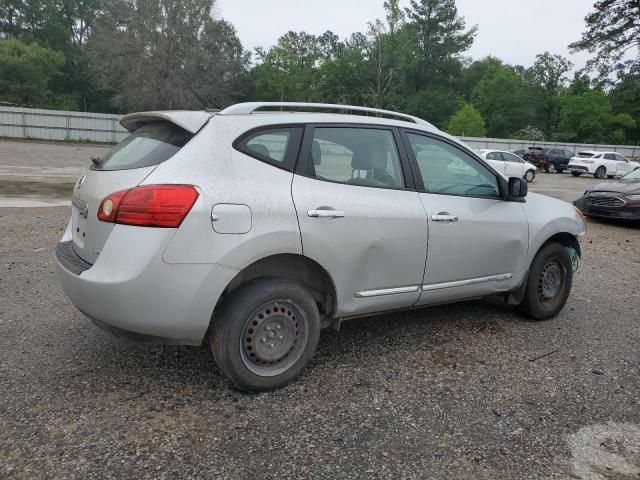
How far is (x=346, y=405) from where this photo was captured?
3072 mm

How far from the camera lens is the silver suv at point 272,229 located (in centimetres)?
279

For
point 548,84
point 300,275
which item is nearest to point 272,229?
point 300,275

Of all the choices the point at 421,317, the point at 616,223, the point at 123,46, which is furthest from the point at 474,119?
the point at 421,317

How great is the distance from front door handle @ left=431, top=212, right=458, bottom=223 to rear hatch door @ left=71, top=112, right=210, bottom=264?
5.60 feet

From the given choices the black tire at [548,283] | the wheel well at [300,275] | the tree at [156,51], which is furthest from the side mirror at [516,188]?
the tree at [156,51]

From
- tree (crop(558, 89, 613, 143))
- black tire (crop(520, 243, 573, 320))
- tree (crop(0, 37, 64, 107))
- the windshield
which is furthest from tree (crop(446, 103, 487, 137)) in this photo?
black tire (crop(520, 243, 573, 320))

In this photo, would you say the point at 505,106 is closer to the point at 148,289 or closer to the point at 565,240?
the point at 565,240

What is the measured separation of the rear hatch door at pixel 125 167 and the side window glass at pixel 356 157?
0.75 meters


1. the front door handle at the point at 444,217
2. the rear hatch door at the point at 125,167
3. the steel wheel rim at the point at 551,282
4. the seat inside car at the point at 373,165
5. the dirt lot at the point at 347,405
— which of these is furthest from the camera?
the steel wheel rim at the point at 551,282

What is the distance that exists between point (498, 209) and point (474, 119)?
185ft

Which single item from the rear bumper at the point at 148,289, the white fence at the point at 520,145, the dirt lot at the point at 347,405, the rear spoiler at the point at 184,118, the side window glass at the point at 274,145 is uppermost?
the white fence at the point at 520,145

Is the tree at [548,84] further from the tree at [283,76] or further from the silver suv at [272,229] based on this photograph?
the silver suv at [272,229]

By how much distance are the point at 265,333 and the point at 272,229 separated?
64 centimetres

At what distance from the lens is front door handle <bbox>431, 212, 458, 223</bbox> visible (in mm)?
3705
